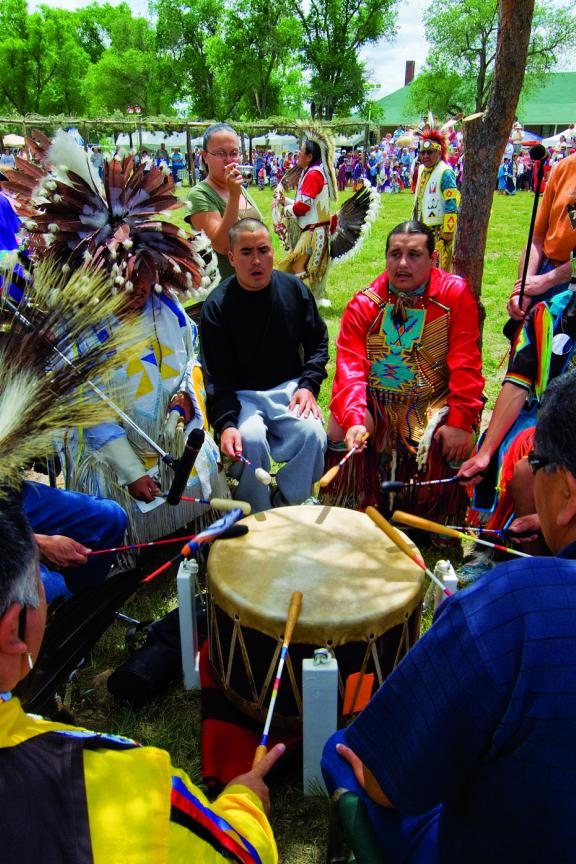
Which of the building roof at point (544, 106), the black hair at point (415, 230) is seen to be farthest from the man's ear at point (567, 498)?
the building roof at point (544, 106)

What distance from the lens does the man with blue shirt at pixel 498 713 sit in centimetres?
87

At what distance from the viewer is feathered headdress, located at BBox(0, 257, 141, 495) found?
4.42ft

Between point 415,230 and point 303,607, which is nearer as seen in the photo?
point 303,607

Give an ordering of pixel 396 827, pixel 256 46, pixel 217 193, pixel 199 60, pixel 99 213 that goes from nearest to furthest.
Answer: pixel 396 827 < pixel 99 213 < pixel 217 193 < pixel 256 46 < pixel 199 60

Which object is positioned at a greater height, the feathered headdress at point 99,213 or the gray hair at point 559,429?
the feathered headdress at point 99,213

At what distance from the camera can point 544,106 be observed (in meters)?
48.4

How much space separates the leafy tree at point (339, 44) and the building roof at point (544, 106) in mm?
8609

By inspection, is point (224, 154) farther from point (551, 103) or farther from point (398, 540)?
point (551, 103)

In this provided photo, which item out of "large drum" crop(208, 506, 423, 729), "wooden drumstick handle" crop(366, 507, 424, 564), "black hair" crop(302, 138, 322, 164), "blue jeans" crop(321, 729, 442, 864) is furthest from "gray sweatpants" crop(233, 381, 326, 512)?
"black hair" crop(302, 138, 322, 164)

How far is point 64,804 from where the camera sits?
0.89 m

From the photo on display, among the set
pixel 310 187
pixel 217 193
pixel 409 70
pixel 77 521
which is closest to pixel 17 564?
pixel 77 521

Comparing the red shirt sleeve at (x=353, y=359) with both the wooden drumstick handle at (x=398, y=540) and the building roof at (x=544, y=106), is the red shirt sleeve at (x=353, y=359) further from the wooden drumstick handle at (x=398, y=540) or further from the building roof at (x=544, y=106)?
the building roof at (x=544, y=106)

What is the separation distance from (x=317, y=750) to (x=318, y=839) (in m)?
0.24

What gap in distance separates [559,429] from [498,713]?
499 millimetres
